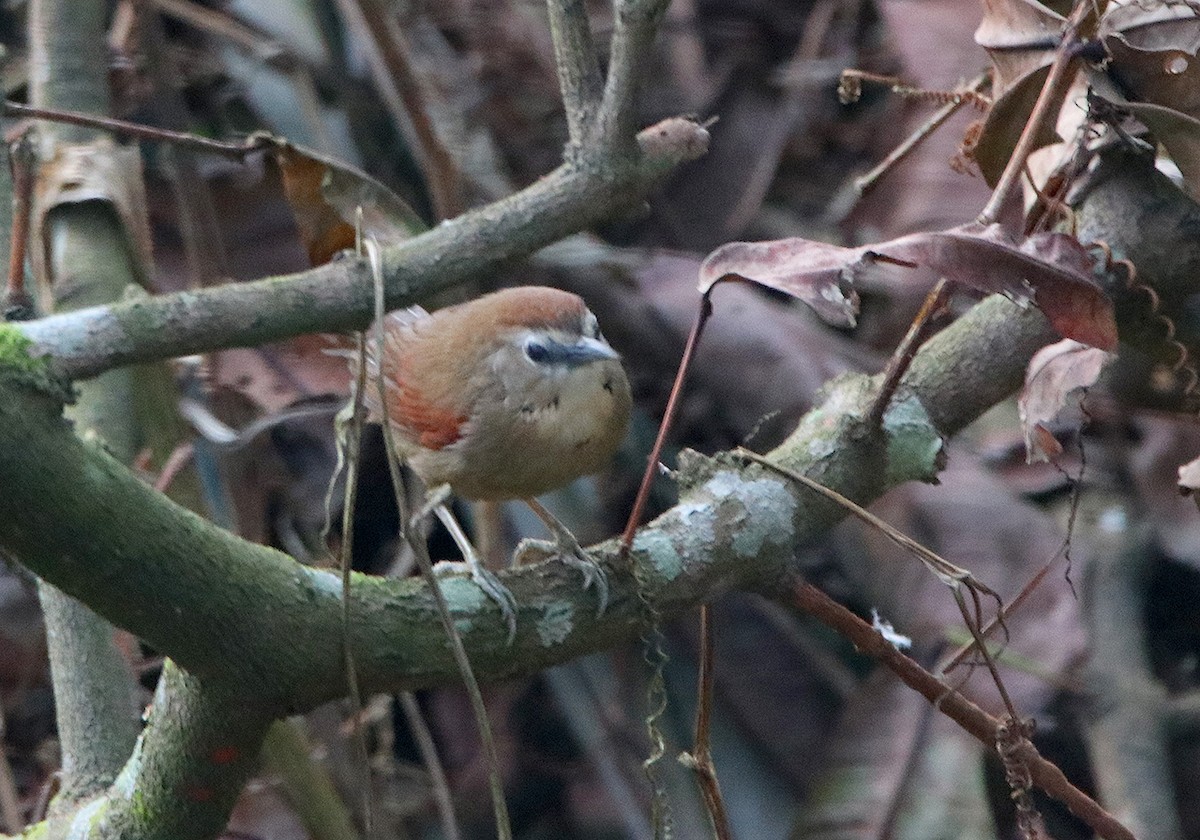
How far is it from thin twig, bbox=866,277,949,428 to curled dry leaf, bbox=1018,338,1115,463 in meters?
0.16

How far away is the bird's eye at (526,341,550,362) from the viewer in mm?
2324

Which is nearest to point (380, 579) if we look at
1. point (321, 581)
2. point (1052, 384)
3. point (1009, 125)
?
point (321, 581)

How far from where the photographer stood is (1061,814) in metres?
3.34

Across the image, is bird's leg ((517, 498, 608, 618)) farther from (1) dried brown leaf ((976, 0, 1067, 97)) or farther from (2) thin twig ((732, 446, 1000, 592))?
(1) dried brown leaf ((976, 0, 1067, 97))

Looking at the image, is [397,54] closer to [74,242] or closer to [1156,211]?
[74,242]

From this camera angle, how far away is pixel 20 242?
1.98 meters

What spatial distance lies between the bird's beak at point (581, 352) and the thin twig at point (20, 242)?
0.80 metres

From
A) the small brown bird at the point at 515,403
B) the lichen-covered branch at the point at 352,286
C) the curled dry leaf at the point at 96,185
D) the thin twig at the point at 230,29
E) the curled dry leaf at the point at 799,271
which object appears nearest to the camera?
the curled dry leaf at the point at 799,271

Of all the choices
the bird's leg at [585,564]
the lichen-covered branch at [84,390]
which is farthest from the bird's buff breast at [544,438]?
the lichen-covered branch at [84,390]

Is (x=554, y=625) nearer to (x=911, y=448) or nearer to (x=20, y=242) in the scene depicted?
(x=911, y=448)

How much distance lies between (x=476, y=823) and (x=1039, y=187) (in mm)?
2155

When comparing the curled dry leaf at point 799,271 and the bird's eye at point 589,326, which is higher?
the curled dry leaf at point 799,271

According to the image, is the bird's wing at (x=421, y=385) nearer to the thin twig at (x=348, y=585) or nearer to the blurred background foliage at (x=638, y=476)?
the blurred background foliage at (x=638, y=476)

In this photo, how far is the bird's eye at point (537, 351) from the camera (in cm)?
232
